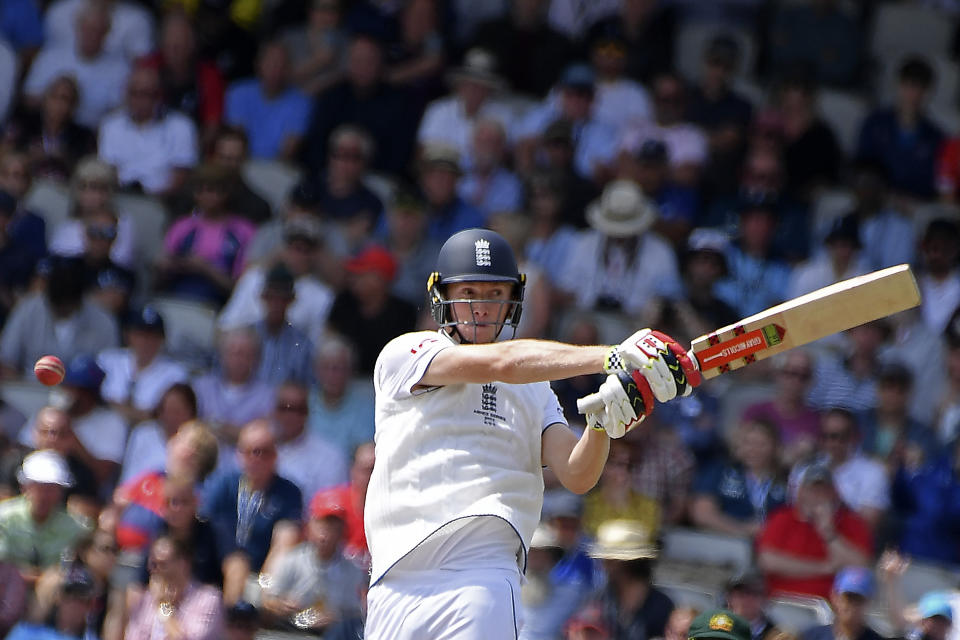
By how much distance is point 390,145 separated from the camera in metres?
14.0

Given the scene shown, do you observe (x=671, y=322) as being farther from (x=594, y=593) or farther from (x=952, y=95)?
(x=952, y=95)

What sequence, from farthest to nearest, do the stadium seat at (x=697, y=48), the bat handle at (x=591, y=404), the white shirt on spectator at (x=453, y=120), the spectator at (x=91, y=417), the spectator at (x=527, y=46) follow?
the stadium seat at (x=697, y=48), the spectator at (x=527, y=46), the white shirt on spectator at (x=453, y=120), the spectator at (x=91, y=417), the bat handle at (x=591, y=404)

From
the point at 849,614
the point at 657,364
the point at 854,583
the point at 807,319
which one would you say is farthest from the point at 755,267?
the point at 657,364

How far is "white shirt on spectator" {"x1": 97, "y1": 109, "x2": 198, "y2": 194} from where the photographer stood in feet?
44.9

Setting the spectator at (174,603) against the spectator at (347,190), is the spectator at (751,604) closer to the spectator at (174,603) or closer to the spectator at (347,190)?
the spectator at (174,603)

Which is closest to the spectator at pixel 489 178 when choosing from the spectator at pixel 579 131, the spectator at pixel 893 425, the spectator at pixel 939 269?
the spectator at pixel 579 131

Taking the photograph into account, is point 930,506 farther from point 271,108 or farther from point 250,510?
point 271,108

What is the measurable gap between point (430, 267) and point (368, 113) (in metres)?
2.07

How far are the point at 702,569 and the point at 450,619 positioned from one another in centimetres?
459

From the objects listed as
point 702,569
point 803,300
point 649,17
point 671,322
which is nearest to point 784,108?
point 649,17

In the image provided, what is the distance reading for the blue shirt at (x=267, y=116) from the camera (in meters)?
14.1

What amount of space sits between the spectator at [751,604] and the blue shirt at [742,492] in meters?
1.35

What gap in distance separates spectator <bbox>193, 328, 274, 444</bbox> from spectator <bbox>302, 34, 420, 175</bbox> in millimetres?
2735

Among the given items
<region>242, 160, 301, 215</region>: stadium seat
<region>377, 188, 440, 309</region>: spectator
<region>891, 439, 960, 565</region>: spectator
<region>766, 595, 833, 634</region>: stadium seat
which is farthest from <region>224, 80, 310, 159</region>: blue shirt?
<region>766, 595, 833, 634</region>: stadium seat
